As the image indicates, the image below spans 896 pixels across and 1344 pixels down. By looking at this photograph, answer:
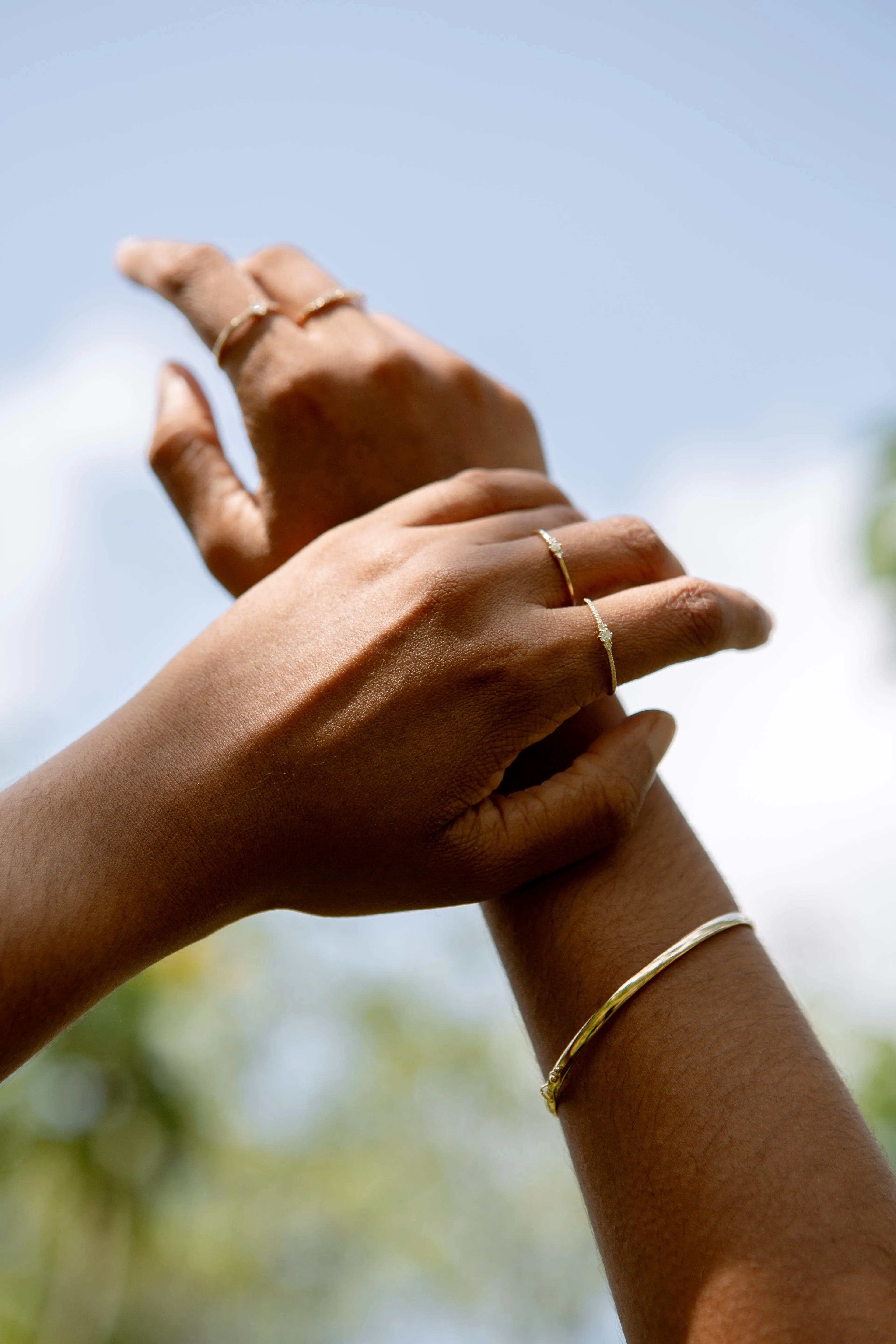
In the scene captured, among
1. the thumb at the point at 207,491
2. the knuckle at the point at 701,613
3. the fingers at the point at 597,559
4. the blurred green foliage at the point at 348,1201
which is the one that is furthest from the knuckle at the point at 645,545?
the blurred green foliage at the point at 348,1201

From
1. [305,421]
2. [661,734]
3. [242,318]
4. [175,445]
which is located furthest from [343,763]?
[242,318]

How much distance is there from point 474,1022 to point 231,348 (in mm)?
19762

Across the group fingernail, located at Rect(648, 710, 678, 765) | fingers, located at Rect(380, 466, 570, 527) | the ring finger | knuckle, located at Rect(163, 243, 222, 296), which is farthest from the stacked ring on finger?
fingernail, located at Rect(648, 710, 678, 765)

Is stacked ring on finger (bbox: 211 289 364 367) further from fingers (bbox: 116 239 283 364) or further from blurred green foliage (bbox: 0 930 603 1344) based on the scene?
blurred green foliage (bbox: 0 930 603 1344)

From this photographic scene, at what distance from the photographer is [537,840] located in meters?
1.50

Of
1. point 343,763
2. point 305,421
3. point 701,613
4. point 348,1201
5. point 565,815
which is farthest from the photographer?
point 348,1201

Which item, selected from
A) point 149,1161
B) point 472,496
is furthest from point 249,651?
point 149,1161

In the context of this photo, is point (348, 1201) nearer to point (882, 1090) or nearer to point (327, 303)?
point (882, 1090)

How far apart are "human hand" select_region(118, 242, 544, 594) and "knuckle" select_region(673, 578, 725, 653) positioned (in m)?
0.73

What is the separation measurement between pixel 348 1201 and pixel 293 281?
70.6ft

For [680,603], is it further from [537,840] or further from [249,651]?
[249,651]

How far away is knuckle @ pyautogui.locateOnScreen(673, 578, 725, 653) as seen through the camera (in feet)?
5.34

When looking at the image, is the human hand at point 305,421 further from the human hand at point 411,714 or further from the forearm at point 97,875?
the forearm at point 97,875

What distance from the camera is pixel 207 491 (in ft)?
7.28
